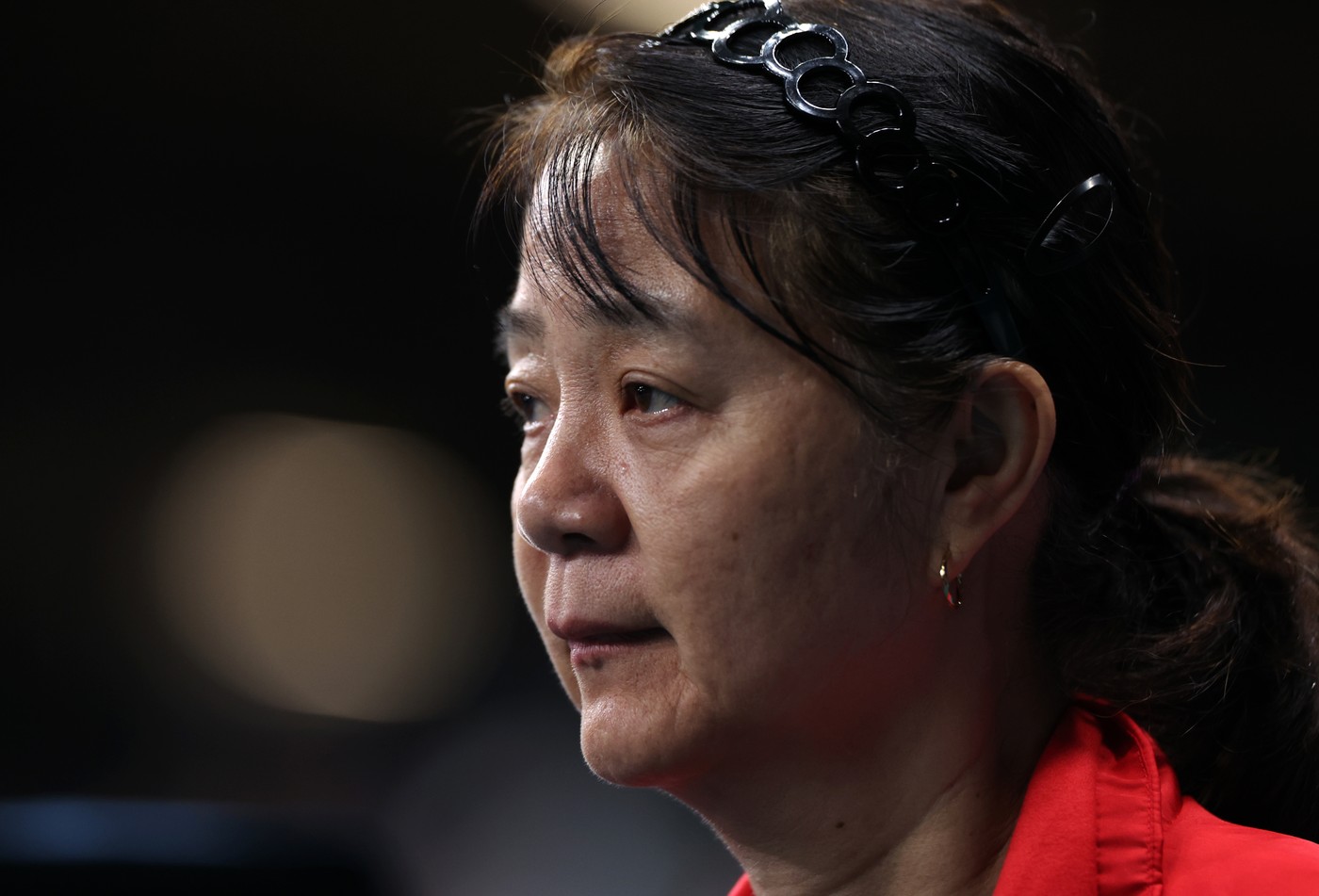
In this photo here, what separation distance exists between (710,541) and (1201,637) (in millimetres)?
406

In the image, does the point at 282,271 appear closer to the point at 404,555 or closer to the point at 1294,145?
the point at 404,555

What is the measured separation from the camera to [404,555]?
361 centimetres

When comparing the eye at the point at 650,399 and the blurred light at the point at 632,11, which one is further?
the blurred light at the point at 632,11

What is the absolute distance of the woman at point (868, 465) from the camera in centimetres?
76

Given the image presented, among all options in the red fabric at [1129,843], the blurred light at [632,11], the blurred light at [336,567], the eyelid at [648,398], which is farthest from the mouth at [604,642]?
the blurred light at [336,567]

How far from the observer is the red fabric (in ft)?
2.45

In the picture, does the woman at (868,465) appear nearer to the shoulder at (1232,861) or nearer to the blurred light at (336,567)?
the shoulder at (1232,861)

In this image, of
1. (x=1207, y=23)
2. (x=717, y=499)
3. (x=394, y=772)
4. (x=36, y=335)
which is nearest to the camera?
(x=717, y=499)

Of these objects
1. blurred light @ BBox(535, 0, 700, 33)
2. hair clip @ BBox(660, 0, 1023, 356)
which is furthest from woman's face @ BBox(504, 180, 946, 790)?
blurred light @ BBox(535, 0, 700, 33)

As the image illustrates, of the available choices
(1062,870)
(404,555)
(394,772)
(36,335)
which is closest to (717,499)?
(1062,870)

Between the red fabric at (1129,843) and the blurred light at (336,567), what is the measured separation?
8.85ft

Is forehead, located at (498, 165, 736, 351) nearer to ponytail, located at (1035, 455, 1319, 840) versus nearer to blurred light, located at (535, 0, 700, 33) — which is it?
ponytail, located at (1035, 455, 1319, 840)

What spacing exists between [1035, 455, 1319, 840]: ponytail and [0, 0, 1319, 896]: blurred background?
150 centimetres

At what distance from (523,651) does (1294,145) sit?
2.30 m
